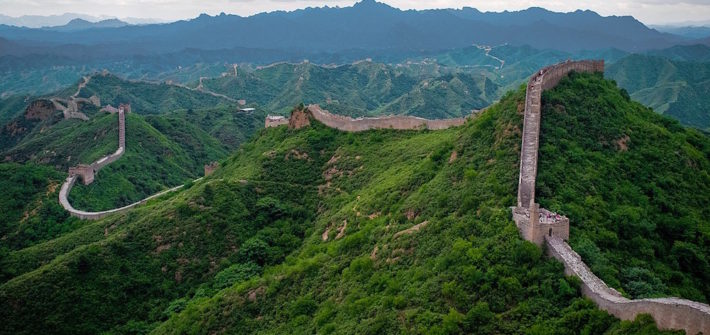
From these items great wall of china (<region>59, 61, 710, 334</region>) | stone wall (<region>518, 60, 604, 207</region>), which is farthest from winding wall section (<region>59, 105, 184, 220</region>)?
stone wall (<region>518, 60, 604, 207</region>)

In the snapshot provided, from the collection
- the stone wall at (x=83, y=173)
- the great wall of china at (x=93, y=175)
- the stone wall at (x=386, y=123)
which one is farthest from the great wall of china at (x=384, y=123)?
the stone wall at (x=83, y=173)

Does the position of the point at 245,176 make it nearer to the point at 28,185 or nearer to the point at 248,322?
the point at 248,322

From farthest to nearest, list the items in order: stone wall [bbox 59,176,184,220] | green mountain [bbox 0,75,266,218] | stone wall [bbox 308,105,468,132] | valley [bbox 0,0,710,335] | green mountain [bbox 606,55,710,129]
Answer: green mountain [bbox 606,55,710,129]
green mountain [bbox 0,75,266,218]
stone wall [bbox 59,176,184,220]
stone wall [bbox 308,105,468,132]
valley [bbox 0,0,710,335]

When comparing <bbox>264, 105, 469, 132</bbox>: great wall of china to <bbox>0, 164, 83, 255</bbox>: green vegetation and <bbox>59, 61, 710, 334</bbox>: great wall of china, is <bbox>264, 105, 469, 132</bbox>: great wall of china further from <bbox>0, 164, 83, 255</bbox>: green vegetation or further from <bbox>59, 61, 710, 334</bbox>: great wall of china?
<bbox>0, 164, 83, 255</bbox>: green vegetation

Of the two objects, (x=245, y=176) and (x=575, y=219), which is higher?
(x=575, y=219)

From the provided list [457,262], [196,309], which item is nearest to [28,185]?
[196,309]
